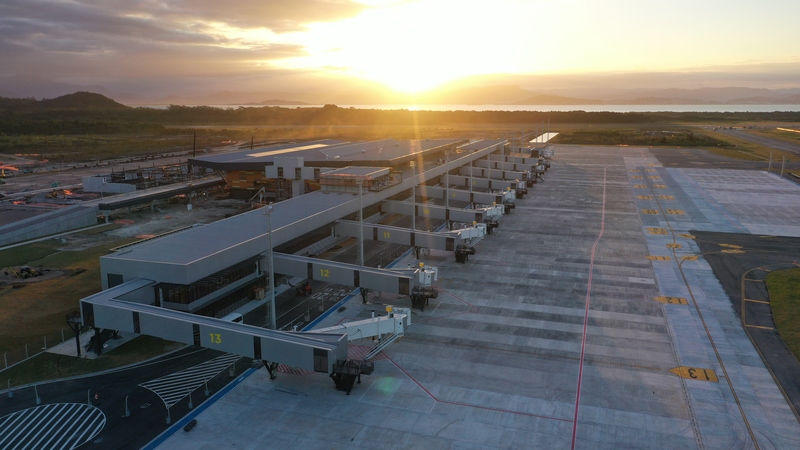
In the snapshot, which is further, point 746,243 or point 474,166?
point 474,166

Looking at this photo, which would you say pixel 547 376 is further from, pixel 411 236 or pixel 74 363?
pixel 74 363

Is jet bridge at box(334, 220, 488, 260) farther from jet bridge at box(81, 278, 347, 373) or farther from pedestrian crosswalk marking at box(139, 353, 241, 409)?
jet bridge at box(81, 278, 347, 373)

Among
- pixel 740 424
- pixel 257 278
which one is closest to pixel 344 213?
pixel 257 278

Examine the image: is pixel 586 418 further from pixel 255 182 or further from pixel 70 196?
pixel 70 196

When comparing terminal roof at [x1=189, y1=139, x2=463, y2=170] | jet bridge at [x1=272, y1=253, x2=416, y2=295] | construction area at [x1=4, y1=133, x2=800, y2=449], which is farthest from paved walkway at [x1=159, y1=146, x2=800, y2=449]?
terminal roof at [x1=189, y1=139, x2=463, y2=170]

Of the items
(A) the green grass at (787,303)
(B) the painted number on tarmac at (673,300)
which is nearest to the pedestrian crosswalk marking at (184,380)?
(B) the painted number on tarmac at (673,300)

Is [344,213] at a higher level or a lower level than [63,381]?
higher
